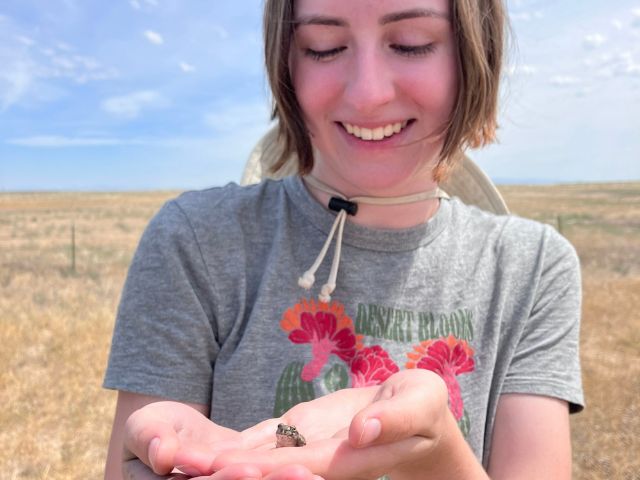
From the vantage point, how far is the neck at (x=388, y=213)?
1.65 meters

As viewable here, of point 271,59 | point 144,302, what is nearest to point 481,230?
point 271,59

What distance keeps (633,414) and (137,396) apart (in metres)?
4.68

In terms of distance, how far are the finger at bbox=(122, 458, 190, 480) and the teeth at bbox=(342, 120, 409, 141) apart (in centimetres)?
94

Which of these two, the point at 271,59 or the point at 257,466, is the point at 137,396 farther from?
the point at 271,59

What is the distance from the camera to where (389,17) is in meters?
1.42

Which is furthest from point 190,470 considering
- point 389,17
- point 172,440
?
point 389,17

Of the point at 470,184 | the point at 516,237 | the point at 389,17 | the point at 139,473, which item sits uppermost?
the point at 389,17

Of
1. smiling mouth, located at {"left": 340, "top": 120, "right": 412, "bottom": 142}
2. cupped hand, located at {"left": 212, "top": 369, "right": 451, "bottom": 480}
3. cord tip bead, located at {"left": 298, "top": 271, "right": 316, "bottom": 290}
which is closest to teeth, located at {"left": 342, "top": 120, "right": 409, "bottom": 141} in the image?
smiling mouth, located at {"left": 340, "top": 120, "right": 412, "bottom": 142}

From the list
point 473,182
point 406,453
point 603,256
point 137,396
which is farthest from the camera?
point 603,256

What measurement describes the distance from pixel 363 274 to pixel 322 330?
0.60 ft

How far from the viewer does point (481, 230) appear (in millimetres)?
1808

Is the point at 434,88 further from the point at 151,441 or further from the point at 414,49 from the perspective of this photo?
the point at 151,441

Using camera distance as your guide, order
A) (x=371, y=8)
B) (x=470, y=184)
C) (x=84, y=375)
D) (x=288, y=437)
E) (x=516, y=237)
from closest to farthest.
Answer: (x=288, y=437) → (x=371, y=8) → (x=516, y=237) → (x=470, y=184) → (x=84, y=375)

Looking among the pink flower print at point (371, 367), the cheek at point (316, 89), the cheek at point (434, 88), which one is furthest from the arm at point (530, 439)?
the cheek at point (316, 89)
